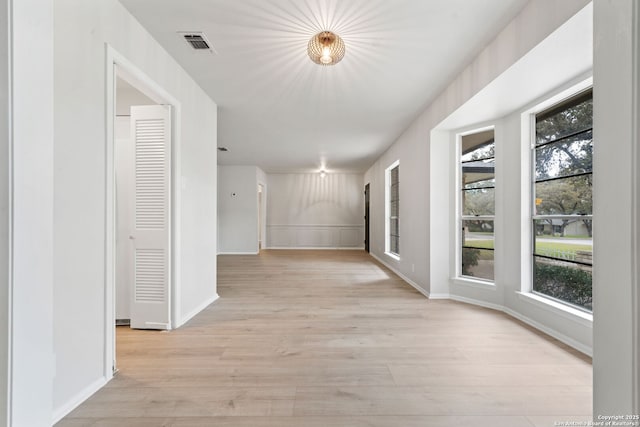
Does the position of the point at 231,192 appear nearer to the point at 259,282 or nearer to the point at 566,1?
the point at 259,282

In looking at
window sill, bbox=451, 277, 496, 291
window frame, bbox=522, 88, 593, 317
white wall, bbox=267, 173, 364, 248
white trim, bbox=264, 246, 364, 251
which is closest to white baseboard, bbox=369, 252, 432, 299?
window sill, bbox=451, 277, 496, 291

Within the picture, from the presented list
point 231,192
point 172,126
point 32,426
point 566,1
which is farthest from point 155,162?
point 231,192

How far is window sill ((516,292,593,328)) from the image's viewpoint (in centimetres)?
245

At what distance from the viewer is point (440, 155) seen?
160 inches

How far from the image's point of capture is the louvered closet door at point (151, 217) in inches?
114

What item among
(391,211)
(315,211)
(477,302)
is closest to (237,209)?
(315,211)

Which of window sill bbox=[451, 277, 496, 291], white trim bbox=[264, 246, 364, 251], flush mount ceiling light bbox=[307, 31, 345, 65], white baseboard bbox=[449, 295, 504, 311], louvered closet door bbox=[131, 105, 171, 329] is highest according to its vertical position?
flush mount ceiling light bbox=[307, 31, 345, 65]

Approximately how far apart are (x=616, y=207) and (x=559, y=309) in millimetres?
2506

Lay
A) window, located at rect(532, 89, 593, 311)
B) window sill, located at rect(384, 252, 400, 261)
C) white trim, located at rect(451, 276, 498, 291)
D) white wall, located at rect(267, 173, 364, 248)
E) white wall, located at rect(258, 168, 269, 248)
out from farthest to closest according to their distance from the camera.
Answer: white wall, located at rect(267, 173, 364, 248)
white wall, located at rect(258, 168, 269, 248)
window sill, located at rect(384, 252, 400, 261)
white trim, located at rect(451, 276, 498, 291)
window, located at rect(532, 89, 593, 311)

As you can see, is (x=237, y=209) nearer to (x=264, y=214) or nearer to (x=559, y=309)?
(x=264, y=214)

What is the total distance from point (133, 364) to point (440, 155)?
4.00 m

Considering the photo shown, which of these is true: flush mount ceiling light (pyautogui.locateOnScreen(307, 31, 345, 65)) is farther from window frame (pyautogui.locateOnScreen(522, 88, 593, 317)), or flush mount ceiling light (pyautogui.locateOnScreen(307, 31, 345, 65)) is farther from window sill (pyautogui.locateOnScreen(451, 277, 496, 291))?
window sill (pyautogui.locateOnScreen(451, 277, 496, 291))

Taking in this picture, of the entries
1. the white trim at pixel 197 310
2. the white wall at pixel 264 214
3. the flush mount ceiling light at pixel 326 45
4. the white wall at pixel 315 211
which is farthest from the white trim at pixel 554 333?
the white wall at pixel 264 214

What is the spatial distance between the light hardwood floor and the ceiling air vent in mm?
2550
